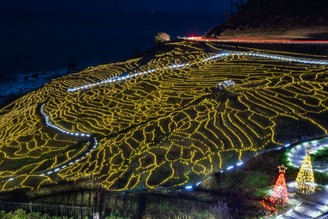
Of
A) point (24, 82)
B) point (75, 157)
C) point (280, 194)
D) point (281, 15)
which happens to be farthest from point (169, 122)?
point (24, 82)

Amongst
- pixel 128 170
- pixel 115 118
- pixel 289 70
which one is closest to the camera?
pixel 128 170

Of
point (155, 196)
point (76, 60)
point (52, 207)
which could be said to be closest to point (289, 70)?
point (155, 196)

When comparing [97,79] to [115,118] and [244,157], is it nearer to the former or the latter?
[115,118]

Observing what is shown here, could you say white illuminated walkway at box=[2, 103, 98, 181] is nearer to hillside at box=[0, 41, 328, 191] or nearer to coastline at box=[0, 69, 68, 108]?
hillside at box=[0, 41, 328, 191]

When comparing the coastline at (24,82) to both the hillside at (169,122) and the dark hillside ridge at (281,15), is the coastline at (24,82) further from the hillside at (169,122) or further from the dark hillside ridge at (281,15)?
the dark hillside ridge at (281,15)

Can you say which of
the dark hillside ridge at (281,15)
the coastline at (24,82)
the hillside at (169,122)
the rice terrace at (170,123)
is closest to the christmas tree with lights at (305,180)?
the rice terrace at (170,123)

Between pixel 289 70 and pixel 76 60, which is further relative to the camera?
→ pixel 76 60

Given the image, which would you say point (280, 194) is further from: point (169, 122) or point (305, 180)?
point (169, 122)
